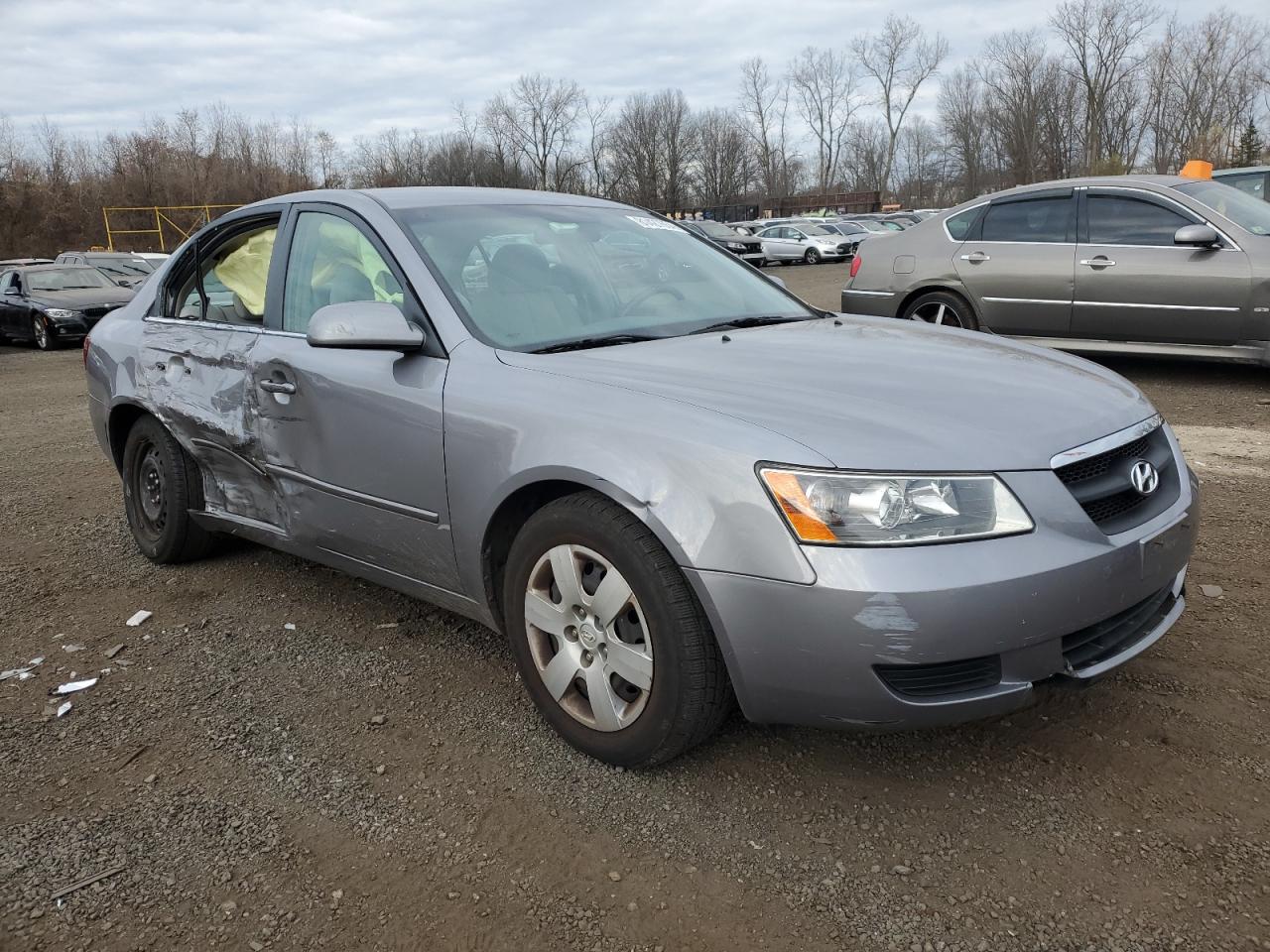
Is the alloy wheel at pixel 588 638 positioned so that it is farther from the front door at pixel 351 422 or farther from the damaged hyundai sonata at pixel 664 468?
the front door at pixel 351 422

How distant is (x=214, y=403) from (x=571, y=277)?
149 centimetres

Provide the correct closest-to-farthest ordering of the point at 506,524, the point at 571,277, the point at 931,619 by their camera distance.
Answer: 1. the point at 931,619
2. the point at 506,524
3. the point at 571,277

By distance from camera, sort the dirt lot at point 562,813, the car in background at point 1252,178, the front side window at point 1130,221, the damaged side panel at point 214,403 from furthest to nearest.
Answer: the car in background at point 1252,178
the front side window at point 1130,221
the damaged side panel at point 214,403
the dirt lot at point 562,813

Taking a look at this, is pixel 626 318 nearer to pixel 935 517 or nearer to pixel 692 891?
pixel 935 517

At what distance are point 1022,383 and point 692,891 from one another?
1564 mm

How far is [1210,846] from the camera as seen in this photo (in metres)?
2.19

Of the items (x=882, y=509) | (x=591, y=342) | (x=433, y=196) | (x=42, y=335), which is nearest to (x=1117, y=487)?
(x=882, y=509)

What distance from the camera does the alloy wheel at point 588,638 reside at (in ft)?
7.90

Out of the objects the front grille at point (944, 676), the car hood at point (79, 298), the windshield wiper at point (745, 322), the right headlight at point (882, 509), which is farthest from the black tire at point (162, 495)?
the car hood at point (79, 298)

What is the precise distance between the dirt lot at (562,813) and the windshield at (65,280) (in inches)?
598

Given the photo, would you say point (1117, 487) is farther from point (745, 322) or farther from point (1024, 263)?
point (1024, 263)

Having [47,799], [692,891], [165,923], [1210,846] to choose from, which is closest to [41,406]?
[47,799]

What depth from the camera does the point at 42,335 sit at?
51.8 ft

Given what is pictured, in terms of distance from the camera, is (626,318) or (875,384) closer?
(875,384)
